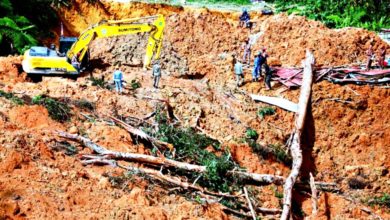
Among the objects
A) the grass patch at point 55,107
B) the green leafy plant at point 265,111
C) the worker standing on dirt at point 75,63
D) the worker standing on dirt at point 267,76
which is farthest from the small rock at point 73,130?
the worker standing on dirt at point 267,76

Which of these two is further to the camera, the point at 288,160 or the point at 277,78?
the point at 277,78

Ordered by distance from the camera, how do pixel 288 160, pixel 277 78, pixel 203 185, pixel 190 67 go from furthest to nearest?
1. pixel 190 67
2. pixel 277 78
3. pixel 288 160
4. pixel 203 185

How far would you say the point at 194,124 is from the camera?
15945mm

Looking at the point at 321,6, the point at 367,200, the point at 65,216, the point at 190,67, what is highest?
the point at 321,6

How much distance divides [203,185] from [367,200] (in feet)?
16.3

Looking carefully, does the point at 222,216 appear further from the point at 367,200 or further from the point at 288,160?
the point at 367,200

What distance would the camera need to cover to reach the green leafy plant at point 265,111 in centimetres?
1709

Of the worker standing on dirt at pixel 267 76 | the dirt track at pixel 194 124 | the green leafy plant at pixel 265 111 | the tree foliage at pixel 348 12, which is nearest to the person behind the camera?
the dirt track at pixel 194 124

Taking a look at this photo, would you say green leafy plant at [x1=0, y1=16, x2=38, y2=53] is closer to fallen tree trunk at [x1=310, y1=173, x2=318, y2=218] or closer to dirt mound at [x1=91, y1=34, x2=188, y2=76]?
dirt mound at [x1=91, y1=34, x2=188, y2=76]

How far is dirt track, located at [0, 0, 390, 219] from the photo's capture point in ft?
38.3

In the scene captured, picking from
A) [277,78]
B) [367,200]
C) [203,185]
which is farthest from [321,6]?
[203,185]

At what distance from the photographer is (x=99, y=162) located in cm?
1305

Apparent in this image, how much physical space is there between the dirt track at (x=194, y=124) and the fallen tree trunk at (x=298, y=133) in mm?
409

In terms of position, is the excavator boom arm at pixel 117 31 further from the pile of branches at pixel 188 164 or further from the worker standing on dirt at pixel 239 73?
the pile of branches at pixel 188 164
